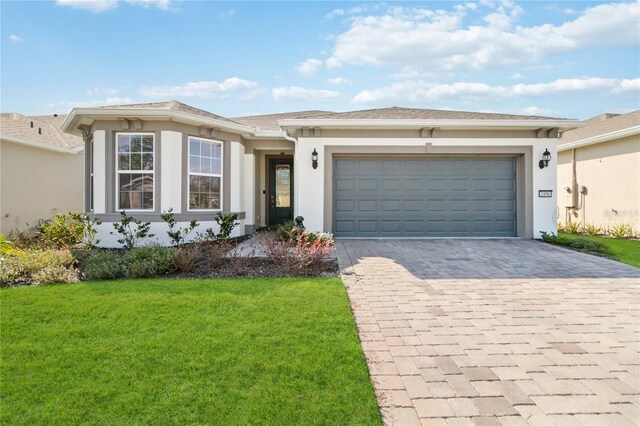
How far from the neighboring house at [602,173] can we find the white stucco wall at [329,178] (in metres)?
4.02

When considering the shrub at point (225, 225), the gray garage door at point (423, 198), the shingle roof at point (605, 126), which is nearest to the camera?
the shrub at point (225, 225)

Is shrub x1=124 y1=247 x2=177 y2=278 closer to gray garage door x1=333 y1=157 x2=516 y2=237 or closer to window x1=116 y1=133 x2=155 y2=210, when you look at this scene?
window x1=116 y1=133 x2=155 y2=210

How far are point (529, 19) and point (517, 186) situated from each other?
4483mm

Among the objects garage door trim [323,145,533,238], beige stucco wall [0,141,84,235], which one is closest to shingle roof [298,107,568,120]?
garage door trim [323,145,533,238]

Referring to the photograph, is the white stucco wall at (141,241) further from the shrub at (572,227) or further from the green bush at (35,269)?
the shrub at (572,227)

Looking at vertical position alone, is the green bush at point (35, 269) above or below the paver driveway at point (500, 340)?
above

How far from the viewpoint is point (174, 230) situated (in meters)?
8.60

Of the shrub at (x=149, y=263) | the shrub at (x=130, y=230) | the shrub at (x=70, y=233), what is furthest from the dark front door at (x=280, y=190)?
the shrub at (x=149, y=263)

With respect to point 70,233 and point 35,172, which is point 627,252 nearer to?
point 70,233

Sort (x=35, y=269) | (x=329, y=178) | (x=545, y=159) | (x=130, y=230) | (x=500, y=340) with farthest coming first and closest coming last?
(x=329, y=178)
(x=545, y=159)
(x=130, y=230)
(x=35, y=269)
(x=500, y=340)

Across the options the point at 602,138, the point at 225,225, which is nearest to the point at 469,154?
the point at 602,138

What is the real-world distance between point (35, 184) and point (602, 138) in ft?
65.1

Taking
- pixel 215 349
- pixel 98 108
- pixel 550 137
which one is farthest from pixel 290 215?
pixel 215 349

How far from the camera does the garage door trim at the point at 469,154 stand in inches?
385
